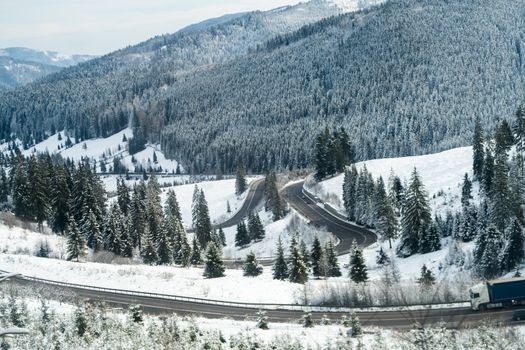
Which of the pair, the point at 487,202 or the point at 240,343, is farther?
the point at 487,202

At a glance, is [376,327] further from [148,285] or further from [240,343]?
[148,285]

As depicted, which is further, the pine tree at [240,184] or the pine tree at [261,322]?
the pine tree at [240,184]

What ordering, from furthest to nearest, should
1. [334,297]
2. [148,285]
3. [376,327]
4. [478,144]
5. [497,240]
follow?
[478,144] < [497,240] < [148,285] < [334,297] < [376,327]

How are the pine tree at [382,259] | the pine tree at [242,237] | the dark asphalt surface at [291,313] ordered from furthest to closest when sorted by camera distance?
the pine tree at [242,237] < the pine tree at [382,259] < the dark asphalt surface at [291,313]

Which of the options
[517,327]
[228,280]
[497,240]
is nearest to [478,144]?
[497,240]

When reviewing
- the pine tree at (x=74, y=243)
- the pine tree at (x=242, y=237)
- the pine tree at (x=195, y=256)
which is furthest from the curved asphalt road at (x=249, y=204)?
the pine tree at (x=74, y=243)

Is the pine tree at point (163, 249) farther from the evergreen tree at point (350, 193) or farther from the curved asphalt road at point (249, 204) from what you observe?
the curved asphalt road at point (249, 204)

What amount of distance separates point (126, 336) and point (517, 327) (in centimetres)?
2382

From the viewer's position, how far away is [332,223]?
10819 centimetres

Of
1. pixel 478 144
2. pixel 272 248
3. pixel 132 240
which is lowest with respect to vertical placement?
pixel 272 248

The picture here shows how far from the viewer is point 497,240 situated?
5966 centimetres

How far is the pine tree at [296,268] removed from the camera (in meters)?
58.9

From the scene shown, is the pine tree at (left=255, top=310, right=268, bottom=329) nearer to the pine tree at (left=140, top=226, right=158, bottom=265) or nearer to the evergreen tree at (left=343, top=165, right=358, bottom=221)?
the pine tree at (left=140, top=226, right=158, bottom=265)

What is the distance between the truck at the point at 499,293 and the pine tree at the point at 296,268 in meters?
21.9
